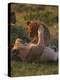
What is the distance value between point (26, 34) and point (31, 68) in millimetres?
338

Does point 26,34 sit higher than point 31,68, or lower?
higher

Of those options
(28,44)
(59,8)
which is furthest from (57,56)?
(59,8)

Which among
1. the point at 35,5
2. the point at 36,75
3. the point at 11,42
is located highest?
the point at 35,5

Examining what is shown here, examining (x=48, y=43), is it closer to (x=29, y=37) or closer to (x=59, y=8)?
(x=29, y=37)

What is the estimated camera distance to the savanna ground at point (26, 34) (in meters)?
2.41

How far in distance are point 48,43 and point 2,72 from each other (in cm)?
55

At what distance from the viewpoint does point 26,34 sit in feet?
8.04

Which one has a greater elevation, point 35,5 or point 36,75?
point 35,5

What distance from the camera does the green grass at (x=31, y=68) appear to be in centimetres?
239

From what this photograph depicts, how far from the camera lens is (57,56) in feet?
8.38

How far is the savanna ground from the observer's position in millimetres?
2408

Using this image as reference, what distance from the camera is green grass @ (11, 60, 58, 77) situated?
7.86ft

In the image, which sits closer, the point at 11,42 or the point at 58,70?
the point at 11,42

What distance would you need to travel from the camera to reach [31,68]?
8.03ft
